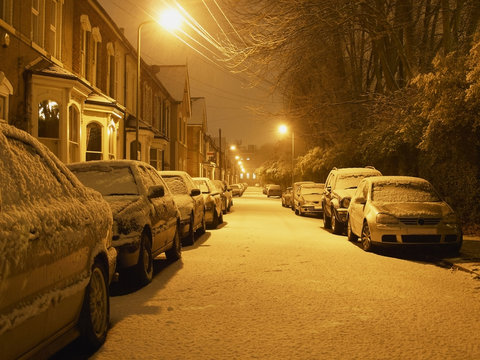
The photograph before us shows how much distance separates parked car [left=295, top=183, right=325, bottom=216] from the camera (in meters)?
23.0

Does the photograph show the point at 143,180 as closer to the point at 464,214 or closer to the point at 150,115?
the point at 464,214

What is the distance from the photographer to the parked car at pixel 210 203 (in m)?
16.0

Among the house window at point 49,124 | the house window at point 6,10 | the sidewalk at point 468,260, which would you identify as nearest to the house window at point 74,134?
the house window at point 49,124

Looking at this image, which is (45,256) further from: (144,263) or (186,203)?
(186,203)

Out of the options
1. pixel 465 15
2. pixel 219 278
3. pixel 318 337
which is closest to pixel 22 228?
pixel 318 337

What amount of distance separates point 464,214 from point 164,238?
10.1 metres

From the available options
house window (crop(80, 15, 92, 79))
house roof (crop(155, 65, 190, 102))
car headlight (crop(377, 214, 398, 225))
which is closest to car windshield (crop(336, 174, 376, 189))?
car headlight (crop(377, 214, 398, 225))

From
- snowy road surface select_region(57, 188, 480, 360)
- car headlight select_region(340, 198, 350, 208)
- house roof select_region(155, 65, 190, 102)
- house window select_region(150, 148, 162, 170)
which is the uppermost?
house roof select_region(155, 65, 190, 102)

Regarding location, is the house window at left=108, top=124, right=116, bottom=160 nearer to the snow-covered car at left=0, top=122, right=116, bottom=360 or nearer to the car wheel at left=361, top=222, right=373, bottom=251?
the car wheel at left=361, top=222, right=373, bottom=251

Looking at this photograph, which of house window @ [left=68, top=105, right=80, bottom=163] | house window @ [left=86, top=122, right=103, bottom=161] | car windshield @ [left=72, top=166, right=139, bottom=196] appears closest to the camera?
car windshield @ [left=72, top=166, right=139, bottom=196]

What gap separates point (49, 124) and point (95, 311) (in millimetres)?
12707

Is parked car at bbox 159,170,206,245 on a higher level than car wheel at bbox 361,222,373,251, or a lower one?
higher

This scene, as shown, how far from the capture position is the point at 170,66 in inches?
1789

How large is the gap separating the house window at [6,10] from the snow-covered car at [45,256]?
1043cm
